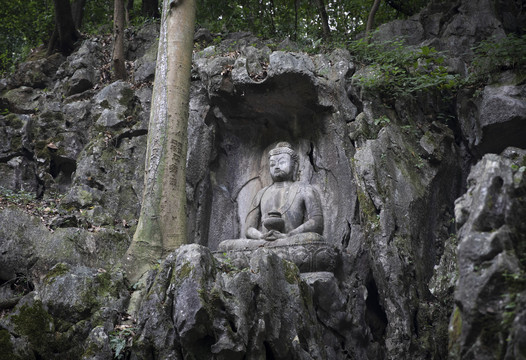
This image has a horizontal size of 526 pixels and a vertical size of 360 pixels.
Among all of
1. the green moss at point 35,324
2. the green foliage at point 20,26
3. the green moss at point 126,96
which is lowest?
the green moss at point 35,324

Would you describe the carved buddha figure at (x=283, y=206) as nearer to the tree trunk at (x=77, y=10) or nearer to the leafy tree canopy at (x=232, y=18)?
the leafy tree canopy at (x=232, y=18)

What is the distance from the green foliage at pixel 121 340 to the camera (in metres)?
6.47

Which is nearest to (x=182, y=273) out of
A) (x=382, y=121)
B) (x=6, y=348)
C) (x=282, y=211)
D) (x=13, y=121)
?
(x=6, y=348)

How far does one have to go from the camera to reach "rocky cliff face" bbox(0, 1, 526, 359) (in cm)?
615

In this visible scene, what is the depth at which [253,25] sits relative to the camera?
53.5 feet

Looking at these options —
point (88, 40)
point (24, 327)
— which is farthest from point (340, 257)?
point (88, 40)

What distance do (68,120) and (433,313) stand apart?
8.14 metres

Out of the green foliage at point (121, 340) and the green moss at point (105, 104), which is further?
the green moss at point (105, 104)

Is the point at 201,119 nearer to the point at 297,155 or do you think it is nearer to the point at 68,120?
the point at 297,155

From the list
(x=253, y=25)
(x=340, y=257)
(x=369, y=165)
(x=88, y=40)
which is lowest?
(x=340, y=257)

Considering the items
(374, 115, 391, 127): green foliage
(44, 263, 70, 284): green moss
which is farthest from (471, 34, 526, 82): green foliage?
(44, 263, 70, 284): green moss

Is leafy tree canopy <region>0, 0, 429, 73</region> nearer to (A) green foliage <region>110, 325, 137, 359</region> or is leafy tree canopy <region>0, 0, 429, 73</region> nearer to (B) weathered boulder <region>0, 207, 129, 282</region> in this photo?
(B) weathered boulder <region>0, 207, 129, 282</region>

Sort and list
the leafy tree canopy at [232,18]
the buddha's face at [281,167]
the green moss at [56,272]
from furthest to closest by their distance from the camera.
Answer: the leafy tree canopy at [232,18] < the buddha's face at [281,167] < the green moss at [56,272]

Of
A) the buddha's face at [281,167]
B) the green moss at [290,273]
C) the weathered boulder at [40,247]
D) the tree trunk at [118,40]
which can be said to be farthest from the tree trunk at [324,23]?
the green moss at [290,273]
